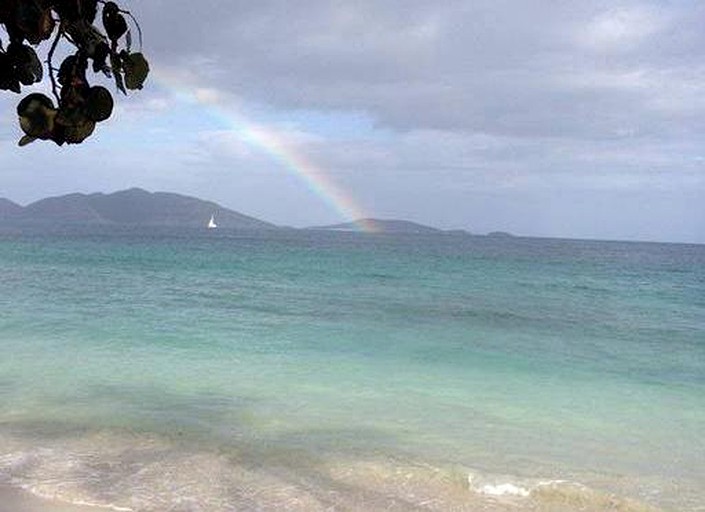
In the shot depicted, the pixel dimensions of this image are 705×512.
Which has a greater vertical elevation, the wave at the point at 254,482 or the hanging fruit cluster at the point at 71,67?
the hanging fruit cluster at the point at 71,67

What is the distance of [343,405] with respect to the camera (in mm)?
9688

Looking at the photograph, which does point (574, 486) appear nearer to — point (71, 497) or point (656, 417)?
point (656, 417)

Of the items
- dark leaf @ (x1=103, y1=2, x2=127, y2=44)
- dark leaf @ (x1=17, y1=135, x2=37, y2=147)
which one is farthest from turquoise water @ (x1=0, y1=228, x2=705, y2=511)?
dark leaf @ (x1=103, y1=2, x2=127, y2=44)

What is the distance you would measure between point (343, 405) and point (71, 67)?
847 cm

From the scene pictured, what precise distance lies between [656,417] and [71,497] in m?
7.53

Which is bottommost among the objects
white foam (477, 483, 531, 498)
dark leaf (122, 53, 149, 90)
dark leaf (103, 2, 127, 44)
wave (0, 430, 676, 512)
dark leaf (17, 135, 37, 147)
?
white foam (477, 483, 531, 498)

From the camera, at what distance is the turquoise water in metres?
6.51

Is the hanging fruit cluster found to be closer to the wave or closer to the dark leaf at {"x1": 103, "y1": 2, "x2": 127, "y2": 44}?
the dark leaf at {"x1": 103, "y1": 2, "x2": 127, "y2": 44}

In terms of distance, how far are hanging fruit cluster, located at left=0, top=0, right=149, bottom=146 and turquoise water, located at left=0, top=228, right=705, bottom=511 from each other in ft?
16.1

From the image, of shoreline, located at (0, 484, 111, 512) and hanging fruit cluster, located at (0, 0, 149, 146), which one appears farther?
shoreline, located at (0, 484, 111, 512)

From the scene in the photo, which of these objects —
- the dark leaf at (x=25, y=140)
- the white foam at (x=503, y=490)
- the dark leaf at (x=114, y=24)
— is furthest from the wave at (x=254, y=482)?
the dark leaf at (x=114, y=24)

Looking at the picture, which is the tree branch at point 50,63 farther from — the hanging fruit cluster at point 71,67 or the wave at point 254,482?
the wave at point 254,482

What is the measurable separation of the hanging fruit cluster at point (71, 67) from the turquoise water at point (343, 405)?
4905 millimetres

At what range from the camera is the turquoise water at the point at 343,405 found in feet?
21.4
